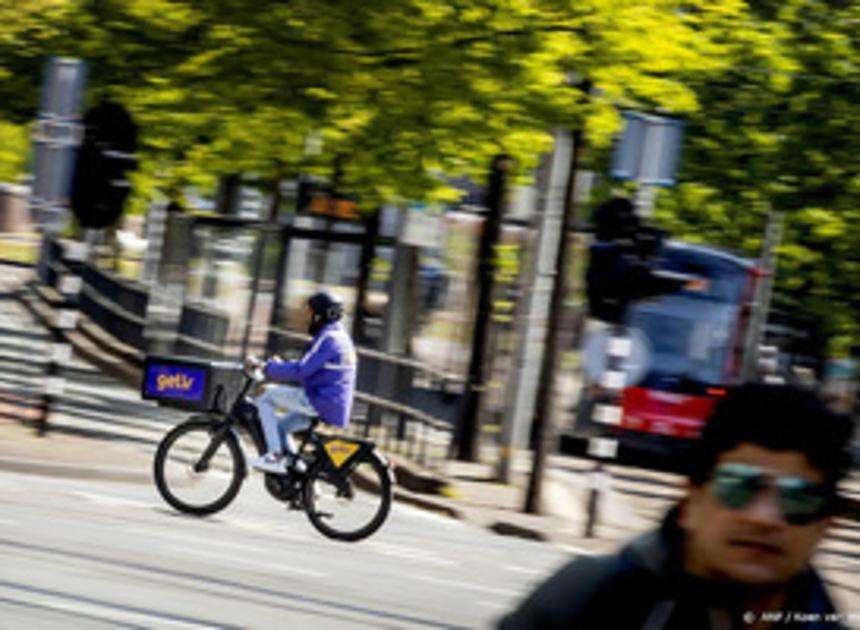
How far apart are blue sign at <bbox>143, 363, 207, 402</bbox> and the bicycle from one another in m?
0.44

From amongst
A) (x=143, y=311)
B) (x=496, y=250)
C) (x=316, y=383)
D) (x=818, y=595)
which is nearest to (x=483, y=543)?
(x=316, y=383)

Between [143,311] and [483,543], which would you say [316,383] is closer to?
[483,543]

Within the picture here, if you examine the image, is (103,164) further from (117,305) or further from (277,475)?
(117,305)

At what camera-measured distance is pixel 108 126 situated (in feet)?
62.4

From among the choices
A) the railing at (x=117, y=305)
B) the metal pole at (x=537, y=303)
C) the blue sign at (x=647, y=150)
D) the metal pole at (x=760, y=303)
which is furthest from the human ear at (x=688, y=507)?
the railing at (x=117, y=305)

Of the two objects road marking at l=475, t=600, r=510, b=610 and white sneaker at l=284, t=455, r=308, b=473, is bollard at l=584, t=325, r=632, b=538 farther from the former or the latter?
road marking at l=475, t=600, r=510, b=610

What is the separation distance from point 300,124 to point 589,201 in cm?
1333

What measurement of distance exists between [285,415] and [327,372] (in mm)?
484

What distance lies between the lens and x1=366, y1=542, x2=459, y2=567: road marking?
14.4 metres

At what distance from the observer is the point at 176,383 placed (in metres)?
15.5

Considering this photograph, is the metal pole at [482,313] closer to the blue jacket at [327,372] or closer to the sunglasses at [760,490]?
the blue jacket at [327,372]

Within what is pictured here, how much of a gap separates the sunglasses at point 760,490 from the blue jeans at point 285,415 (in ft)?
38.2

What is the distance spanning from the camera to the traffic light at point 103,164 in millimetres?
18969

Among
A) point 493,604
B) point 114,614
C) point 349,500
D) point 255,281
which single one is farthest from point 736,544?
point 255,281
